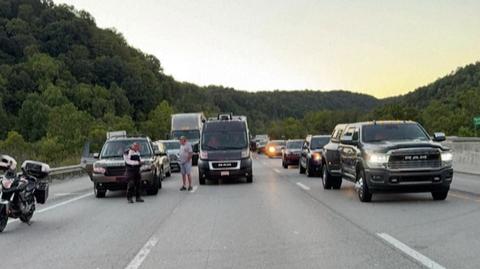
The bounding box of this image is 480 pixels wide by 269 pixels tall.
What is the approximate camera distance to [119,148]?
66.7 feet

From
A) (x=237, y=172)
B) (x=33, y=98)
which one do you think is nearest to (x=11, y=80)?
(x=33, y=98)

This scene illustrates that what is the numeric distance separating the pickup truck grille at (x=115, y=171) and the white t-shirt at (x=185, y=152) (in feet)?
8.78

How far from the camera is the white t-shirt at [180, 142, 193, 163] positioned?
20.7 metres

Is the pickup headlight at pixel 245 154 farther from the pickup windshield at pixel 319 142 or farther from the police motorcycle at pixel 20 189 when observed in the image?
the police motorcycle at pixel 20 189

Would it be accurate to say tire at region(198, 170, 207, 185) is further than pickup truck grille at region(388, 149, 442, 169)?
Yes

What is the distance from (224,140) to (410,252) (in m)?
16.3

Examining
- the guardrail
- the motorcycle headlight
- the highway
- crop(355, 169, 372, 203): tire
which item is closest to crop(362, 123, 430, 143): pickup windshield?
crop(355, 169, 372, 203): tire

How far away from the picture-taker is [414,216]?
12.3 metres

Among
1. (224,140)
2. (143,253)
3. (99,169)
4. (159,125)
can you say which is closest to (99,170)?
(99,169)

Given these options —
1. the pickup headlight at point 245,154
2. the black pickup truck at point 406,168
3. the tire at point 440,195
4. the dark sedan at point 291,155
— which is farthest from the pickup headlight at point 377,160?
the dark sedan at point 291,155

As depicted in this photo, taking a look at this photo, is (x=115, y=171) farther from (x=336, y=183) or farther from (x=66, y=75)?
(x=66, y=75)

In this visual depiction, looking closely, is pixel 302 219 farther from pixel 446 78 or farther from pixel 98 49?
pixel 446 78

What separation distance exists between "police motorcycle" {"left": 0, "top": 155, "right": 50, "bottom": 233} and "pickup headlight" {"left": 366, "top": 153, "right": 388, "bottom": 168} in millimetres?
7284

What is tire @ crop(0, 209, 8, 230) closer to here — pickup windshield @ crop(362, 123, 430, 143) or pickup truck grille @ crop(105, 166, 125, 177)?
pickup truck grille @ crop(105, 166, 125, 177)
